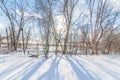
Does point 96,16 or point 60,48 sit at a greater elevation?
point 96,16

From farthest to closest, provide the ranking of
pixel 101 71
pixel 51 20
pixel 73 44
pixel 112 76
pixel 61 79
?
pixel 73 44
pixel 51 20
pixel 101 71
pixel 112 76
pixel 61 79

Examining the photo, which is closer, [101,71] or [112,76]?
[112,76]

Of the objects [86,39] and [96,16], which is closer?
[96,16]

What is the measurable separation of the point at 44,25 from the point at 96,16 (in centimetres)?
380

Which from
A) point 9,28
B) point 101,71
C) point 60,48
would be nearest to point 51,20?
point 60,48

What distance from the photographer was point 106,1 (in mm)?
13398

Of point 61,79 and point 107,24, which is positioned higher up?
point 107,24

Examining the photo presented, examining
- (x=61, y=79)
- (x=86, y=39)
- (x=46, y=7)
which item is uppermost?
(x=46, y=7)

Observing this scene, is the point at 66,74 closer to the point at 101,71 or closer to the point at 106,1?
the point at 101,71

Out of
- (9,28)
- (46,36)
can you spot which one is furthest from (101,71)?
(9,28)

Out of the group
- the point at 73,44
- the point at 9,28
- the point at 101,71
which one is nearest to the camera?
the point at 101,71

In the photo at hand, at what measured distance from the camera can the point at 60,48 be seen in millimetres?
12734

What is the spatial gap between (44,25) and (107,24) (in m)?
4.90

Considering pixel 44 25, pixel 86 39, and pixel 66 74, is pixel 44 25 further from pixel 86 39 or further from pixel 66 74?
pixel 66 74
